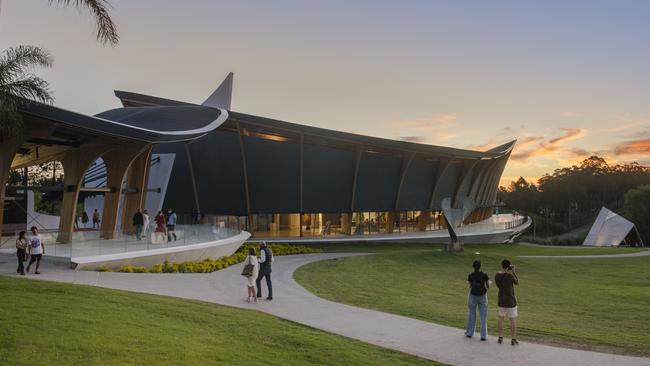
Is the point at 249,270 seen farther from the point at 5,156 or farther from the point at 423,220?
the point at 423,220

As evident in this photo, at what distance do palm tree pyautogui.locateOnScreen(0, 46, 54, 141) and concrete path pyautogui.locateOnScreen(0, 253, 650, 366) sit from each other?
18.8 feet

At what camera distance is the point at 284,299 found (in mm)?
17219

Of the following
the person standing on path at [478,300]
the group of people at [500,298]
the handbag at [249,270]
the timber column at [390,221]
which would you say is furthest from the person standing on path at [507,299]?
the timber column at [390,221]

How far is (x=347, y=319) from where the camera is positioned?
1423 centimetres

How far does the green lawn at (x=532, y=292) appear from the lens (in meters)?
13.7

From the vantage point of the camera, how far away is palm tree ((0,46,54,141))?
66.9 feet

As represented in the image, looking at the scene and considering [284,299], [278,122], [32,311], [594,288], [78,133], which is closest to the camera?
[32,311]

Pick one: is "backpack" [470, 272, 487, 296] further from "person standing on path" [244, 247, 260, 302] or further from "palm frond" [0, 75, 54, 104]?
"palm frond" [0, 75, 54, 104]

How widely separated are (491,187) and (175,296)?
71.9m

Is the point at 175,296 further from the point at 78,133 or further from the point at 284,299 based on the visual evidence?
the point at 78,133

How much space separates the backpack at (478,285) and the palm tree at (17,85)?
18.3 meters

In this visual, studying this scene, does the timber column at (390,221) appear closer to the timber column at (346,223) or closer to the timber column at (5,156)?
the timber column at (346,223)

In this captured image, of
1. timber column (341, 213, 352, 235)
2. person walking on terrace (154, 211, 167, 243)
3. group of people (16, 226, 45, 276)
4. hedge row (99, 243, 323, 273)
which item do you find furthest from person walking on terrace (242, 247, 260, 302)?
timber column (341, 213, 352, 235)

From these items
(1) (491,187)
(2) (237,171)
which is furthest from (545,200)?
(2) (237,171)
